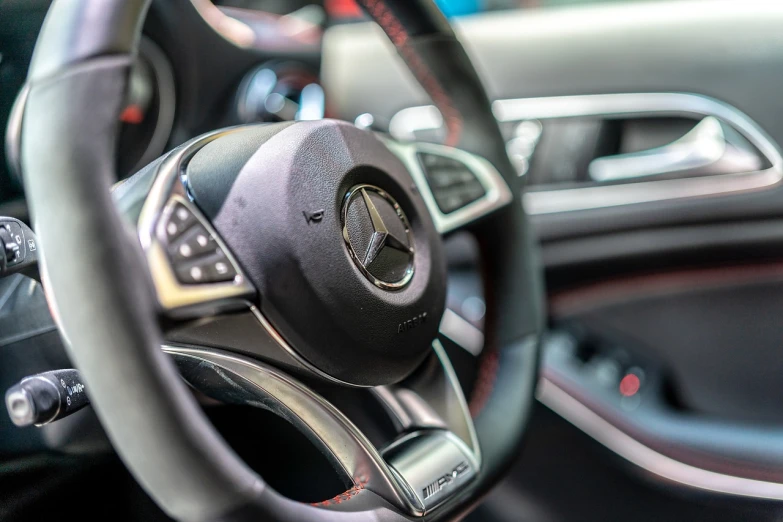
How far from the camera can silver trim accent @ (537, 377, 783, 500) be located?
1112 millimetres

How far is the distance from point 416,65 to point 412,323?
347 millimetres

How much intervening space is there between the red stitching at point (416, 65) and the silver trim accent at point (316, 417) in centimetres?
42

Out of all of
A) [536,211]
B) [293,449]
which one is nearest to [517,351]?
[293,449]

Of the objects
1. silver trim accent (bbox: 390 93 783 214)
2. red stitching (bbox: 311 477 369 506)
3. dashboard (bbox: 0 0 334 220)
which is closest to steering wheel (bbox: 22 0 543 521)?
red stitching (bbox: 311 477 369 506)

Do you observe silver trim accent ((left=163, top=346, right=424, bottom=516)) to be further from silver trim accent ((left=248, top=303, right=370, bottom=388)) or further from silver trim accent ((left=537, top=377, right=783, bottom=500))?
silver trim accent ((left=537, top=377, right=783, bottom=500))

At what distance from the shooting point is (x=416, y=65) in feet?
2.94

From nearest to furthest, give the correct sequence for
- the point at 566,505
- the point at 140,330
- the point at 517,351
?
the point at 140,330
the point at 517,351
the point at 566,505

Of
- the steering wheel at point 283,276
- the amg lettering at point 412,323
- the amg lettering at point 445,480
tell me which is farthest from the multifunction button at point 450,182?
the amg lettering at point 445,480

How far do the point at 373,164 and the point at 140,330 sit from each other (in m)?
0.34

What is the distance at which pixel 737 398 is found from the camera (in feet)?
4.37

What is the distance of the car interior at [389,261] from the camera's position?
45cm

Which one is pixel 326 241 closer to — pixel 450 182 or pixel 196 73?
pixel 450 182

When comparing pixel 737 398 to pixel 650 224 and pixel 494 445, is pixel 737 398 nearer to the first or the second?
pixel 650 224

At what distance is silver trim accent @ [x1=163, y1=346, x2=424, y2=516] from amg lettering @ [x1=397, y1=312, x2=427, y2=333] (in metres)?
0.09
